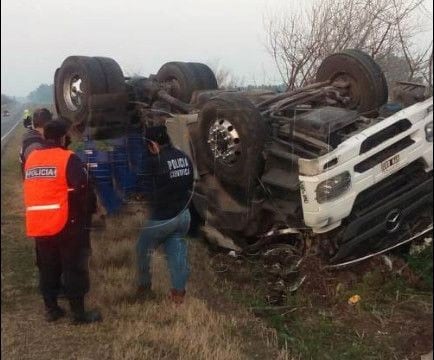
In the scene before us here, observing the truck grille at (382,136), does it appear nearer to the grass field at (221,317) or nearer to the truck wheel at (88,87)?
the grass field at (221,317)

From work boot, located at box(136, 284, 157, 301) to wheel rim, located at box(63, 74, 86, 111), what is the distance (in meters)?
0.91

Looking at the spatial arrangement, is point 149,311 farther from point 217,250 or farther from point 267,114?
point 267,114

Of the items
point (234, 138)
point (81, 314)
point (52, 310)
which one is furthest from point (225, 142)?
point (52, 310)

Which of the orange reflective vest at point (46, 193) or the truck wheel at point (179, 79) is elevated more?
the truck wheel at point (179, 79)

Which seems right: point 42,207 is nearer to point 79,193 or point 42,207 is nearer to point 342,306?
point 79,193

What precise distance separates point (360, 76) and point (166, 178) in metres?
0.98

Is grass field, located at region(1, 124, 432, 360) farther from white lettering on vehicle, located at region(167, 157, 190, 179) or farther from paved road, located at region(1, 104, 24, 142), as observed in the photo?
white lettering on vehicle, located at region(167, 157, 190, 179)

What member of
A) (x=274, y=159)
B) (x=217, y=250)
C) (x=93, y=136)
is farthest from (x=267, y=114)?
(x=217, y=250)

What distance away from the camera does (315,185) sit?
105 inches

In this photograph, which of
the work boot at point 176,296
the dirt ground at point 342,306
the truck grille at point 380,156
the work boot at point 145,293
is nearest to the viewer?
the truck grille at point 380,156

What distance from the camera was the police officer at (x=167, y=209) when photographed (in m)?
3.01

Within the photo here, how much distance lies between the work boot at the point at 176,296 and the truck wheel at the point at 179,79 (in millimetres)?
989

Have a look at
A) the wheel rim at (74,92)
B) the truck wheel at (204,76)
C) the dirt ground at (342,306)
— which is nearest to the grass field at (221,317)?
the dirt ground at (342,306)

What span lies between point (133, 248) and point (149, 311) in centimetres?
32
